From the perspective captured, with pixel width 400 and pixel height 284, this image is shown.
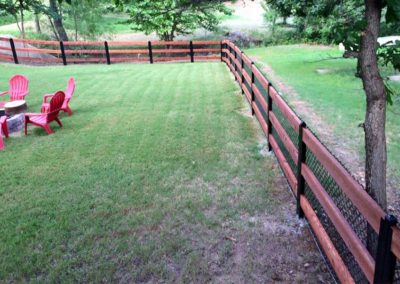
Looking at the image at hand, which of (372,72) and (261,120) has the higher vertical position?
(372,72)

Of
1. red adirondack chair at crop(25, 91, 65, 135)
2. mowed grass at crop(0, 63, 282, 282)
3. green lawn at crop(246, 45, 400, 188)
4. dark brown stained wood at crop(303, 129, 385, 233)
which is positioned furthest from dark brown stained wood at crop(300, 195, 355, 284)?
red adirondack chair at crop(25, 91, 65, 135)

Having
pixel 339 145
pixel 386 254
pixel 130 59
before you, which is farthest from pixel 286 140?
pixel 130 59

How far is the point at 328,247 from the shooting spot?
10.6 feet

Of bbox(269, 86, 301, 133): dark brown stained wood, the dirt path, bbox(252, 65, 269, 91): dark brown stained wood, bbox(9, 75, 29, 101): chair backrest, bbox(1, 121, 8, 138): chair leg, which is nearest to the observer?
bbox(269, 86, 301, 133): dark brown stained wood

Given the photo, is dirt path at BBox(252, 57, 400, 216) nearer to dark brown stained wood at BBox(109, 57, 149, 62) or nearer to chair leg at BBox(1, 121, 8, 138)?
chair leg at BBox(1, 121, 8, 138)

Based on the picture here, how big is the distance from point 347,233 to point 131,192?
→ 282 cm

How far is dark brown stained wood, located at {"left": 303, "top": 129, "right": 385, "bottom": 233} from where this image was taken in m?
2.32

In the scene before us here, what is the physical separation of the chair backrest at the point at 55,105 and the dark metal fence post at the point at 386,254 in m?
6.57

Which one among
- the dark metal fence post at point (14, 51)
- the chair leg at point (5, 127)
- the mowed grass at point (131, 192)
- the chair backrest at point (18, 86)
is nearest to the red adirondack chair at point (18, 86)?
the chair backrest at point (18, 86)

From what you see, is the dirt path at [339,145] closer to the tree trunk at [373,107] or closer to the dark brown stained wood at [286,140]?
the dark brown stained wood at [286,140]

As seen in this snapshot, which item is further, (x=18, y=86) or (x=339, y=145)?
(x=18, y=86)

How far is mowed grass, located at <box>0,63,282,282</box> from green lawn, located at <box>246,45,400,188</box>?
153 cm

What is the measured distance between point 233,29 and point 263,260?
24894mm

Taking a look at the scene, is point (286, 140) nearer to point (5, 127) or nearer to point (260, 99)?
point (260, 99)
